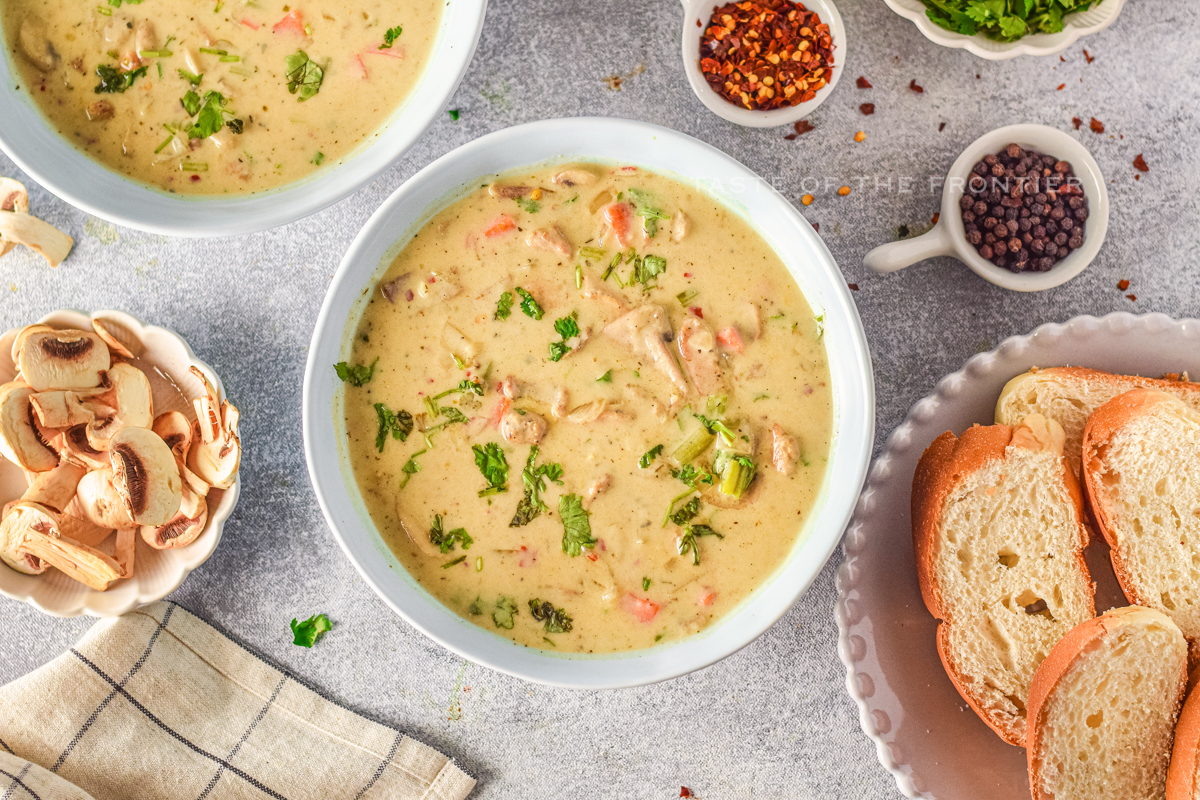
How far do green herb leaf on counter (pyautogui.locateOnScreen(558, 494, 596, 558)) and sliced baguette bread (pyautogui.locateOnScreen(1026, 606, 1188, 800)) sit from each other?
4.63ft

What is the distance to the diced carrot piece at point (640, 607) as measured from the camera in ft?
8.17

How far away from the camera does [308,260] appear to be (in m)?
2.86

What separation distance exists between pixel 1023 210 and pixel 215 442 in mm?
2662

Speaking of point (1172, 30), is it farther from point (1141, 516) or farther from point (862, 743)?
point (862, 743)

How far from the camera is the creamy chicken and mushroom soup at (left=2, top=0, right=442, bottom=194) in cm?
245

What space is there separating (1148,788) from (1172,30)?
2.50 meters

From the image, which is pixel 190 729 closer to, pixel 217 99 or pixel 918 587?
pixel 217 99

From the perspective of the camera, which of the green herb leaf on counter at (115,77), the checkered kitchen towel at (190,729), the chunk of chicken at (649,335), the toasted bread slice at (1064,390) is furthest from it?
the checkered kitchen towel at (190,729)

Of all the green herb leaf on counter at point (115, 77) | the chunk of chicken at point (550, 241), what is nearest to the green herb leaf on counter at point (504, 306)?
the chunk of chicken at point (550, 241)

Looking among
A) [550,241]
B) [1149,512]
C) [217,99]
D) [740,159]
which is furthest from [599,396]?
[1149,512]

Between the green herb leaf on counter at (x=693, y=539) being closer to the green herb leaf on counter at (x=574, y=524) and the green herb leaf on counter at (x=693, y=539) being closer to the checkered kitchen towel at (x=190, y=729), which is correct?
the green herb leaf on counter at (x=574, y=524)

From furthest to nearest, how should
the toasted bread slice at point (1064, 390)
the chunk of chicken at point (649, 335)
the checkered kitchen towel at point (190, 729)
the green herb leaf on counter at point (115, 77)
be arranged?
the checkered kitchen towel at point (190, 729) → the toasted bread slice at point (1064, 390) → the green herb leaf on counter at point (115, 77) → the chunk of chicken at point (649, 335)

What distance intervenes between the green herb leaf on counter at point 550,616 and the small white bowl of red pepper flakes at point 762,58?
5.33 feet

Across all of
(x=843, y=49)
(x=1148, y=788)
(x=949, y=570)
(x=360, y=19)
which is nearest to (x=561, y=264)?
(x=360, y=19)
